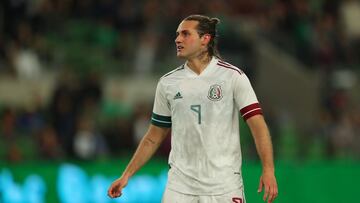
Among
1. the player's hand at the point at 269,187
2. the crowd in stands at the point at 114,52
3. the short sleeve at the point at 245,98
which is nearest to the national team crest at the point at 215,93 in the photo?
the short sleeve at the point at 245,98

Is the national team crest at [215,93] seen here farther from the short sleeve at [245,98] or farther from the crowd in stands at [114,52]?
the crowd in stands at [114,52]

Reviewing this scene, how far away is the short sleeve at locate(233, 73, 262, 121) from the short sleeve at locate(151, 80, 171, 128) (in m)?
0.53

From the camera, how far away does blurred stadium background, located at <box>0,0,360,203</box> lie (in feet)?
37.2

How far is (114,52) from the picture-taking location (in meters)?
15.5

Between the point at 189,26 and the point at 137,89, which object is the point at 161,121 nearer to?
the point at 189,26

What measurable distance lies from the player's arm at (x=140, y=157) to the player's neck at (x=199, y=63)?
52 centimetres

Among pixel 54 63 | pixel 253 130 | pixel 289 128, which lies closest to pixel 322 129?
pixel 289 128

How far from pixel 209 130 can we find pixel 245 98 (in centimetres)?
33

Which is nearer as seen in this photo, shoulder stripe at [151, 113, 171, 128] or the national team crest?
the national team crest

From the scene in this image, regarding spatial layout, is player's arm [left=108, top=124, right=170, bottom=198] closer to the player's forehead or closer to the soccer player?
the soccer player

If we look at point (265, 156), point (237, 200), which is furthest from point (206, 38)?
point (237, 200)

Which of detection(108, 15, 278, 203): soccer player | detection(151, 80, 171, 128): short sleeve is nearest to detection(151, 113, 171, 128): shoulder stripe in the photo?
detection(151, 80, 171, 128): short sleeve

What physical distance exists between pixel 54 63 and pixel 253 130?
8.57m

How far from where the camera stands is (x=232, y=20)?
1667 centimetres
